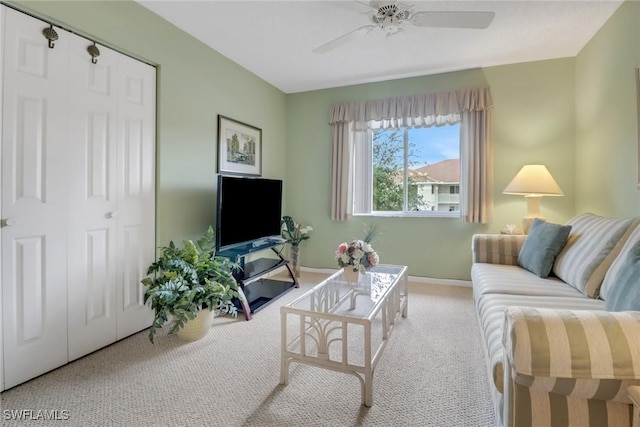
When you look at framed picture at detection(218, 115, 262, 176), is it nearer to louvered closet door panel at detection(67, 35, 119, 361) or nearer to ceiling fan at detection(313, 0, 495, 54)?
louvered closet door panel at detection(67, 35, 119, 361)

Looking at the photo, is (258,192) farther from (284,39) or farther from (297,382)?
(297,382)

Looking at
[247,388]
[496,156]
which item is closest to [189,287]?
[247,388]

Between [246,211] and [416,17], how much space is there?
209cm

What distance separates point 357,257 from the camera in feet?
7.45

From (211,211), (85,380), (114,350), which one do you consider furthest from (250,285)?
(85,380)

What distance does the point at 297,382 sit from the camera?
5.71 feet

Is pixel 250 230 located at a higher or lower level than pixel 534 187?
lower

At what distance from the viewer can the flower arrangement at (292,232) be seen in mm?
3990

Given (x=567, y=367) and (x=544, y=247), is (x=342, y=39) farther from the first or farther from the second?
(x=567, y=367)

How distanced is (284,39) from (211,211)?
176 cm

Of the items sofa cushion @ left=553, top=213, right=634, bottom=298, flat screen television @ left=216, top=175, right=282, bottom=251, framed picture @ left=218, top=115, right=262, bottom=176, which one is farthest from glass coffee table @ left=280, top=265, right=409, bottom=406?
framed picture @ left=218, top=115, right=262, bottom=176

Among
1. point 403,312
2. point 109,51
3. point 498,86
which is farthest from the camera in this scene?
point 498,86

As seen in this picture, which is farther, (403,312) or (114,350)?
(403,312)

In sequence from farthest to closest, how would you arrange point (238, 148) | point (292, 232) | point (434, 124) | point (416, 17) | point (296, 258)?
point (292, 232) → point (296, 258) → point (434, 124) → point (238, 148) → point (416, 17)
